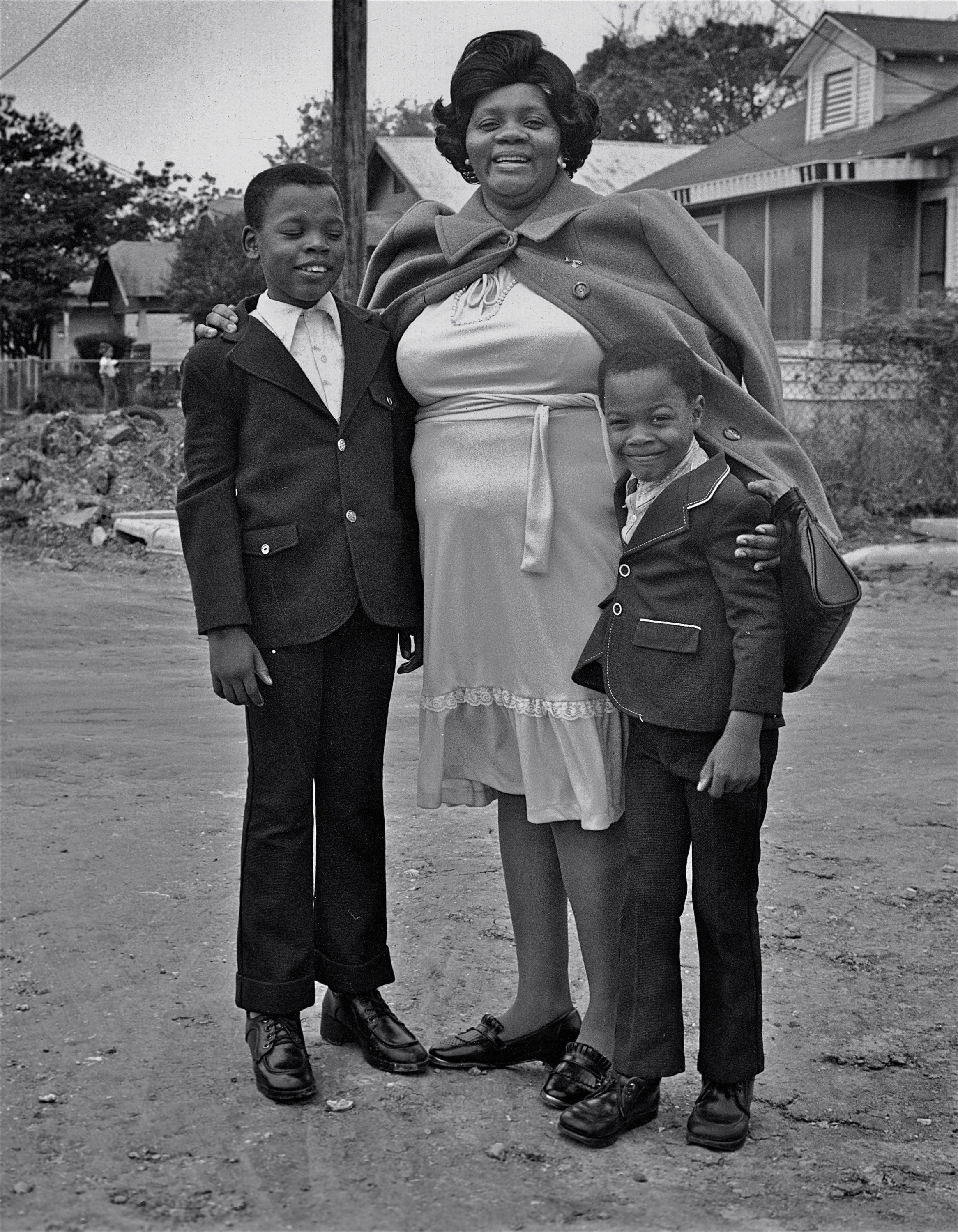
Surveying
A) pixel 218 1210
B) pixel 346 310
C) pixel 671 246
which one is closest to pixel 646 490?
pixel 671 246

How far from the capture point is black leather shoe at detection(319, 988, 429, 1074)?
11.5 feet

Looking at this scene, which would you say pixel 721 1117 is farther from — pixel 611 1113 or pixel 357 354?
pixel 357 354

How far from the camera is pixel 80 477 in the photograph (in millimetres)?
16000

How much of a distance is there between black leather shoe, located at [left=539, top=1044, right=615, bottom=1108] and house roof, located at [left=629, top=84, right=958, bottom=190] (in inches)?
739

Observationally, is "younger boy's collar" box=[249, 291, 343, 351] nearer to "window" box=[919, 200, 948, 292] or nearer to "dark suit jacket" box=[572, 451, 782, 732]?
"dark suit jacket" box=[572, 451, 782, 732]

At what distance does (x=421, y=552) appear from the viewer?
3.48 metres

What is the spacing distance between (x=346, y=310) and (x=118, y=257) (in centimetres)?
5498

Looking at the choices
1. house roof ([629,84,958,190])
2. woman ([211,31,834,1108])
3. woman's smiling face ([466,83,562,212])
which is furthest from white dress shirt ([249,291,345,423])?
house roof ([629,84,958,190])

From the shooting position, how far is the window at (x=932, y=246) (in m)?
21.1

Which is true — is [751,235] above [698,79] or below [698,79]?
below

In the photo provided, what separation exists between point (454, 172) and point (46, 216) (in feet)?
66.8

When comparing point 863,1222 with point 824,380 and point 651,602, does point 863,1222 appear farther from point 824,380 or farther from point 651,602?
point 824,380

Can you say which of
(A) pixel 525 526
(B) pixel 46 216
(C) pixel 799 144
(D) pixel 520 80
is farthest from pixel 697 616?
(B) pixel 46 216

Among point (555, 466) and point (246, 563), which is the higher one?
point (555, 466)
